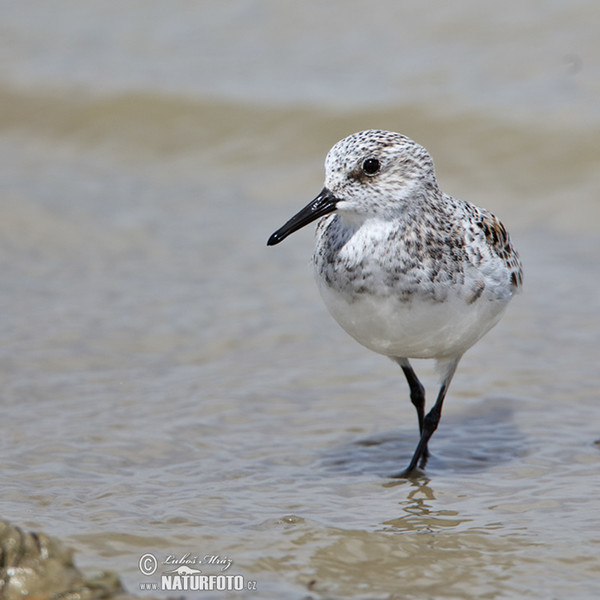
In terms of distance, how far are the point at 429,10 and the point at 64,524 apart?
28.8 ft

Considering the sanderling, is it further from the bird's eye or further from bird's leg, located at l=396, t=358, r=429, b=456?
bird's leg, located at l=396, t=358, r=429, b=456

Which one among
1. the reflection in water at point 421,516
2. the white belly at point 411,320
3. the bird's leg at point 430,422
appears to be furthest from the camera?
the bird's leg at point 430,422

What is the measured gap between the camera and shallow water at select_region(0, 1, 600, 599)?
15.0 ft

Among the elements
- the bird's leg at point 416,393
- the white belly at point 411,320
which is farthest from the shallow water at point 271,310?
the white belly at point 411,320

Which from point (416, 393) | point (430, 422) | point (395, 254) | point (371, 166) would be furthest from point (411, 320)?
point (416, 393)

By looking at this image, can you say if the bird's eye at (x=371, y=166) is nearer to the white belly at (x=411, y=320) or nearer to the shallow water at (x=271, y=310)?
the white belly at (x=411, y=320)

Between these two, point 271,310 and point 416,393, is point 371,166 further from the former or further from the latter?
point 271,310

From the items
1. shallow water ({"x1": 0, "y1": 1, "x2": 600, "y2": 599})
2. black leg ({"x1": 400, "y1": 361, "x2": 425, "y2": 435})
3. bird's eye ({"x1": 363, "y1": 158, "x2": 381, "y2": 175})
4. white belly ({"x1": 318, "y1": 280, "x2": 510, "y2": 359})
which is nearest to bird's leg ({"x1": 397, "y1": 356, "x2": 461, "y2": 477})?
shallow water ({"x1": 0, "y1": 1, "x2": 600, "y2": 599})

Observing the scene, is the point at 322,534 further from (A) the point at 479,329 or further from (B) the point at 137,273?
(B) the point at 137,273

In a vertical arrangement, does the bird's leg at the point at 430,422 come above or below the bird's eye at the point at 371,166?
below

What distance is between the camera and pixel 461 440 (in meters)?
5.83

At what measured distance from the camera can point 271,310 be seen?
7539 mm

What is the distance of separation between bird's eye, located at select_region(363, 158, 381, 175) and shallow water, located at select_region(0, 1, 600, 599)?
1.52 m

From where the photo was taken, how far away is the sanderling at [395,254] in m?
4.77
